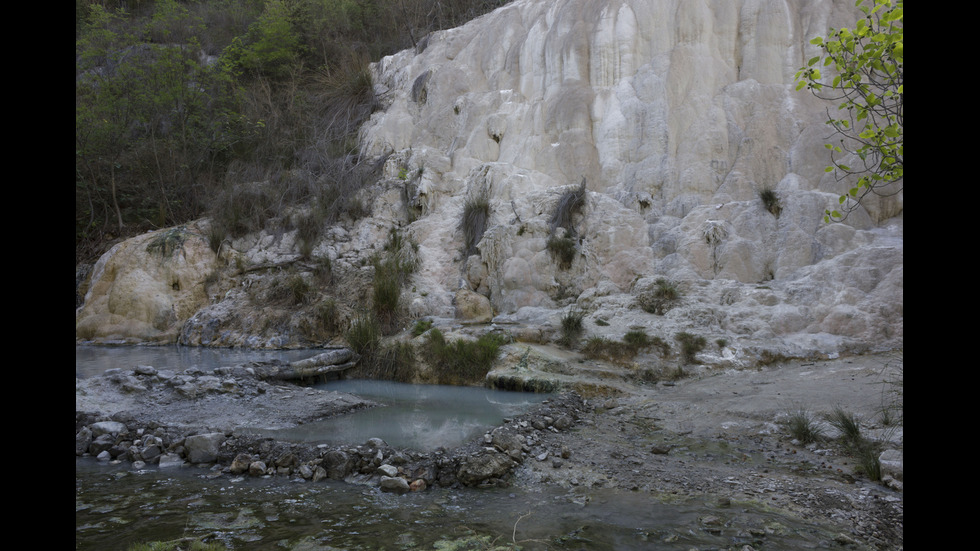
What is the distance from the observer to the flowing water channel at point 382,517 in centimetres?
263

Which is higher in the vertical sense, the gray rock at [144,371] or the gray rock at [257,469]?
the gray rock at [144,371]

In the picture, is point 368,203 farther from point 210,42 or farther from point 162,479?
point 210,42

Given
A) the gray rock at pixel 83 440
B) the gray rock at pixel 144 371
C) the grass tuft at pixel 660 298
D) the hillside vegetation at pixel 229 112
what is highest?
the hillside vegetation at pixel 229 112

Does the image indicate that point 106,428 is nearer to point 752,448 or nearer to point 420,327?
point 420,327

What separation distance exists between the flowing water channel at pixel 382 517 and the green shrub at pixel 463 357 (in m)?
3.43

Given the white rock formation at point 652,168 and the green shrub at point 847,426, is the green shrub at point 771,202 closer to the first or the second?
the white rock formation at point 652,168

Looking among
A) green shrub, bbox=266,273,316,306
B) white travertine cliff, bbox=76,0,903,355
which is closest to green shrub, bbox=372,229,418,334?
white travertine cliff, bbox=76,0,903,355

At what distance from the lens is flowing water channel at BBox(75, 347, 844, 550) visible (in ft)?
8.63

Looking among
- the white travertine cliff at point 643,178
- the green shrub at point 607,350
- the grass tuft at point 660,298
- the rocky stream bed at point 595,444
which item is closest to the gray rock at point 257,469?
the rocky stream bed at point 595,444

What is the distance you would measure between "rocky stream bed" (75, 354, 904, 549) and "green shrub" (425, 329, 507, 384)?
142cm

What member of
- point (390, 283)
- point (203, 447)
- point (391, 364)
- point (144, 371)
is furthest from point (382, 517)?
point (390, 283)

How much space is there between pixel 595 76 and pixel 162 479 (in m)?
11.9

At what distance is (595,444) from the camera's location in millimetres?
4305

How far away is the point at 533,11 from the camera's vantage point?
46.6ft
